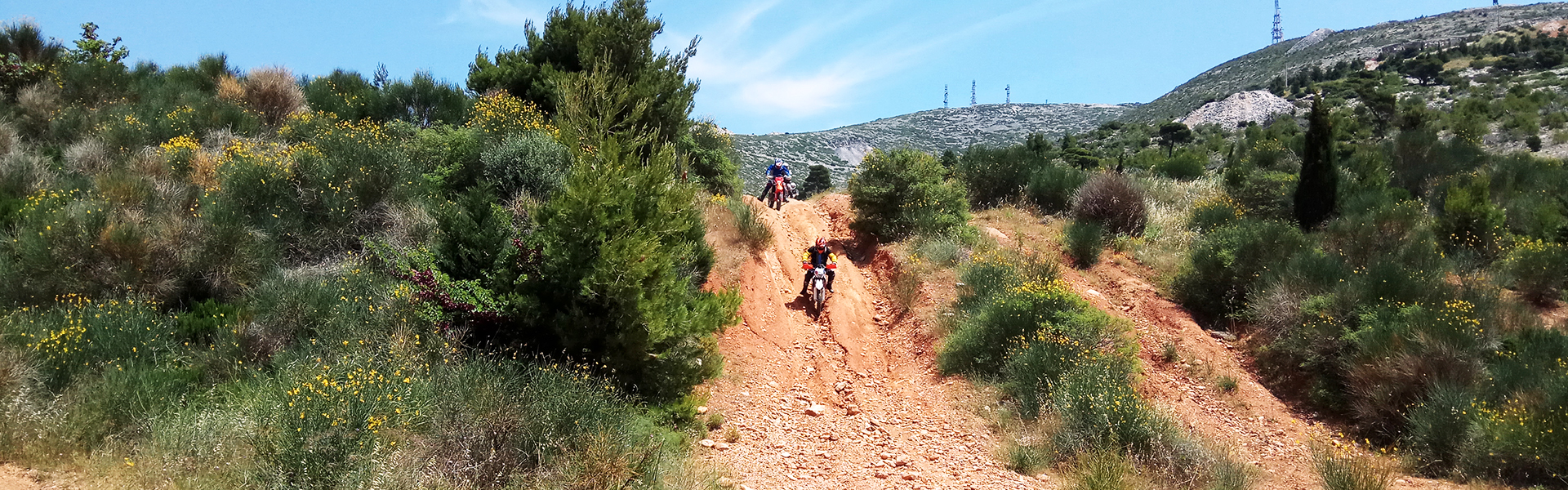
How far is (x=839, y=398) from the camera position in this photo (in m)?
10.9

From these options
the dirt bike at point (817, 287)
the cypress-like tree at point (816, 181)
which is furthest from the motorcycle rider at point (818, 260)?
the cypress-like tree at point (816, 181)

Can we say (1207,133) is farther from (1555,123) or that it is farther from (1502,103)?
(1555,123)

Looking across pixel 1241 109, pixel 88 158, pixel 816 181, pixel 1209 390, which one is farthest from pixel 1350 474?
pixel 1241 109

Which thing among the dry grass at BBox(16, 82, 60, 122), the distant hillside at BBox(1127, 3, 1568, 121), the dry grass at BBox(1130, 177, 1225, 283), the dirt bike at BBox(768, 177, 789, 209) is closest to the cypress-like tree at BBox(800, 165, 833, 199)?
the dirt bike at BBox(768, 177, 789, 209)

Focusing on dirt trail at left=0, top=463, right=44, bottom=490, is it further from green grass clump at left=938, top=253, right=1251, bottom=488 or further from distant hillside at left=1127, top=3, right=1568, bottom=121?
distant hillside at left=1127, top=3, right=1568, bottom=121

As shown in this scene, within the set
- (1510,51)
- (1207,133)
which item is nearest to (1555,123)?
(1207,133)

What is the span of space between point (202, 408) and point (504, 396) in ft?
8.63

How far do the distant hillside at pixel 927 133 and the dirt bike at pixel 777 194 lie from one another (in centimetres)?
1992

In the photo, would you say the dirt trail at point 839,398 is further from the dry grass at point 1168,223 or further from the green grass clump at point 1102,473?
the dry grass at point 1168,223

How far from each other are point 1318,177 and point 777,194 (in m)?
12.5

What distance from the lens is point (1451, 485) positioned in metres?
8.38

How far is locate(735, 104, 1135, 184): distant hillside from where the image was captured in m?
46.9

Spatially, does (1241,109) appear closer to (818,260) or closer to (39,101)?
(818,260)

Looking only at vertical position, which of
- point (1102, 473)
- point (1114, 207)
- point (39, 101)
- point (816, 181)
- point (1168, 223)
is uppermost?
point (39, 101)
